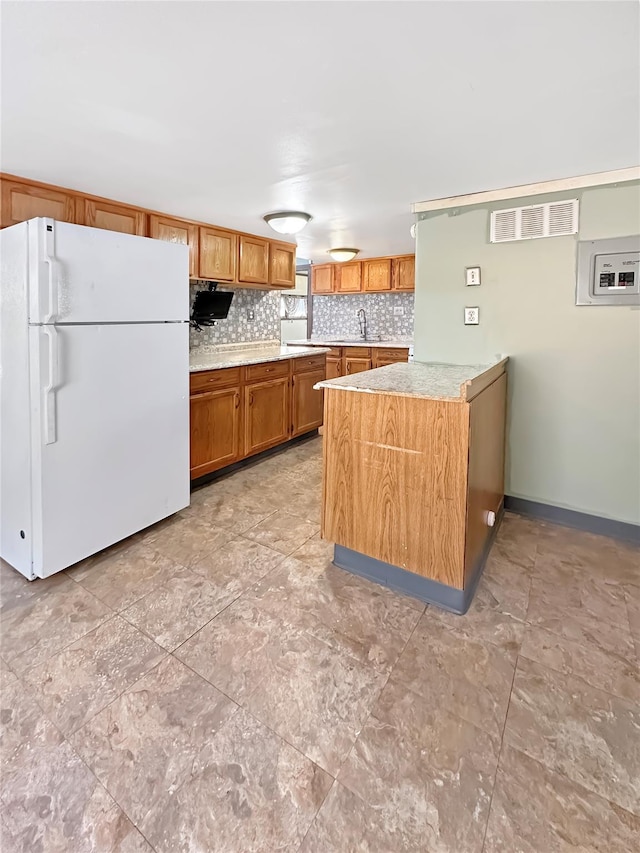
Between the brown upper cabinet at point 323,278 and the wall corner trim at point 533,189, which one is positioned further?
the brown upper cabinet at point 323,278

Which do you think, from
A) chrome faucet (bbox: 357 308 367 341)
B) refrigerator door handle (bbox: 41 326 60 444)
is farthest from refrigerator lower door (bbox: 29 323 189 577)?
chrome faucet (bbox: 357 308 367 341)

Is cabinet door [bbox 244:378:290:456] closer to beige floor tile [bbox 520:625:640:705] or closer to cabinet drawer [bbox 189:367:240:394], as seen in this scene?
cabinet drawer [bbox 189:367:240:394]

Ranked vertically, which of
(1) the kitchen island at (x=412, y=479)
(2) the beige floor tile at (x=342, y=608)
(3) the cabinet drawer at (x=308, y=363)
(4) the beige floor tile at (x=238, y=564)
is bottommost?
(2) the beige floor tile at (x=342, y=608)

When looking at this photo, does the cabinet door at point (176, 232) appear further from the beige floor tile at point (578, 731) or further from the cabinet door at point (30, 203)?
the beige floor tile at point (578, 731)

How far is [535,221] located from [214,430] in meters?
2.52

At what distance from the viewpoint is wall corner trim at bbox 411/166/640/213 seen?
2.21m

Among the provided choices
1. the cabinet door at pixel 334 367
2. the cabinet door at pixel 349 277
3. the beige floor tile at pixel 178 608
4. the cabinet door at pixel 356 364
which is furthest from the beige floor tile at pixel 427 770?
the cabinet door at pixel 349 277

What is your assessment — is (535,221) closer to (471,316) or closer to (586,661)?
(471,316)

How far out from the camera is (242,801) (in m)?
1.11

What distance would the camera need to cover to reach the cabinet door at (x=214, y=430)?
3.08 m

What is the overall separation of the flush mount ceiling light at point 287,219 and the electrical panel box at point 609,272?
6.01 feet

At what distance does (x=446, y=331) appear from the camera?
2.88m

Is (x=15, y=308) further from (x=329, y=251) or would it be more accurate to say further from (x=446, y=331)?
(x=329, y=251)

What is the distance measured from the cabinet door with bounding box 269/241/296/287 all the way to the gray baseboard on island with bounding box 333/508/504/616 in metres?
2.90
